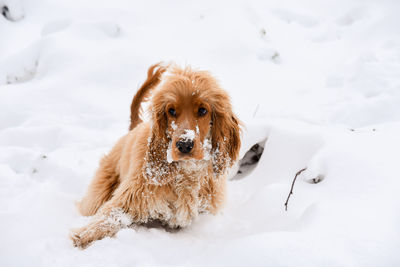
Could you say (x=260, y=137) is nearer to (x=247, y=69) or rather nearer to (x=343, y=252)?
(x=343, y=252)

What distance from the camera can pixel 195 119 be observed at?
262 cm

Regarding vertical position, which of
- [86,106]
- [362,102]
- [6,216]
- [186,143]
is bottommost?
[86,106]

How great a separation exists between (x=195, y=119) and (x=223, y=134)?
0.36 metres

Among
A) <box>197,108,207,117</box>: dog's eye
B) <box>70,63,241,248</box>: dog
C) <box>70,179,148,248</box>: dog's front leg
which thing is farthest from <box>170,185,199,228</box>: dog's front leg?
<box>197,108,207,117</box>: dog's eye

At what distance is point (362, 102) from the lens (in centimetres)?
445

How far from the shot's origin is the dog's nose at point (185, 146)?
7.93 ft

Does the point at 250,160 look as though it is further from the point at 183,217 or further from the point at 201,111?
the point at 201,111

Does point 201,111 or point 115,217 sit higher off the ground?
point 201,111

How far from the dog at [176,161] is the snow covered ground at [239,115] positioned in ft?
0.63

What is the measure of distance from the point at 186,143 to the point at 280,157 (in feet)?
4.87

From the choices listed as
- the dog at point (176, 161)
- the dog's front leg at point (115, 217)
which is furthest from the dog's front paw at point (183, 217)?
the dog's front leg at point (115, 217)

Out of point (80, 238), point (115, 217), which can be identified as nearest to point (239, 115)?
point (115, 217)

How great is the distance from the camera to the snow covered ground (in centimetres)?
217

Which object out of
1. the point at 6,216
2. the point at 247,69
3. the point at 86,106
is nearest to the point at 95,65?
the point at 86,106
